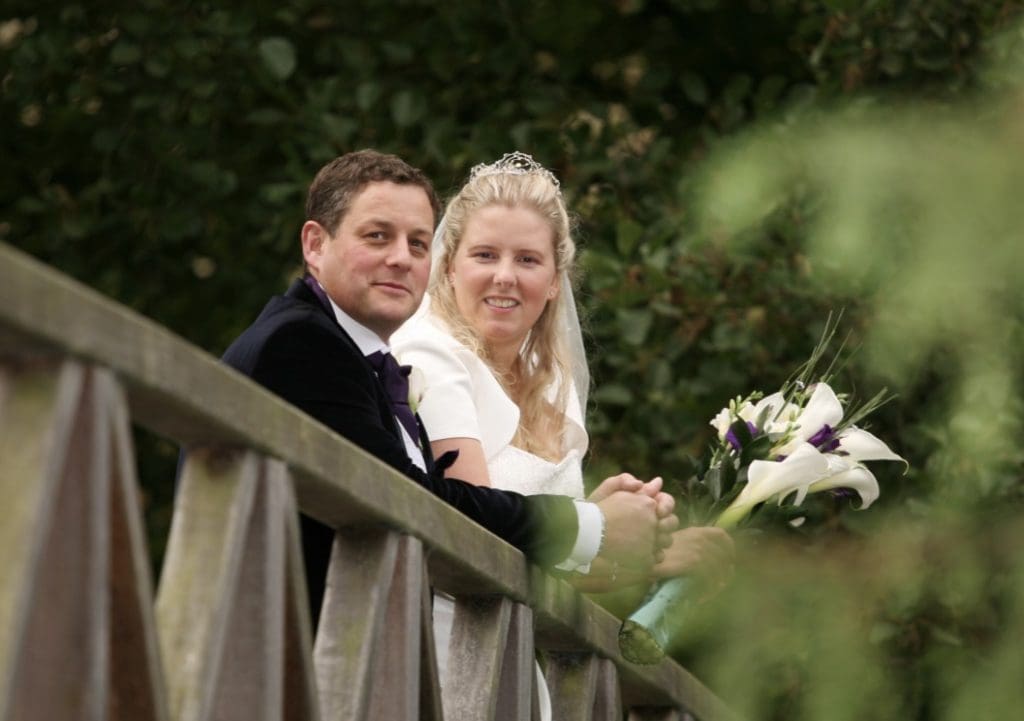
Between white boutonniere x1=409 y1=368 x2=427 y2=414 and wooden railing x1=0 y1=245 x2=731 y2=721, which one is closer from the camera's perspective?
wooden railing x1=0 y1=245 x2=731 y2=721

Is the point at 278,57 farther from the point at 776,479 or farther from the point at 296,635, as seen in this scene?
the point at 296,635

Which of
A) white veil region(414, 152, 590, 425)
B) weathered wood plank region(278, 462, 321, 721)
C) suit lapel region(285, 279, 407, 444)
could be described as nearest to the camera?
weathered wood plank region(278, 462, 321, 721)

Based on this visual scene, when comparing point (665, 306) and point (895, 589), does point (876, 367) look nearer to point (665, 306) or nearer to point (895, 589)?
point (895, 589)

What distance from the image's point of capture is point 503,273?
3859mm

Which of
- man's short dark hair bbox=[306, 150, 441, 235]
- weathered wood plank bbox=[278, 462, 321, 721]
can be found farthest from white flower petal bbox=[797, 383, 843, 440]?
weathered wood plank bbox=[278, 462, 321, 721]

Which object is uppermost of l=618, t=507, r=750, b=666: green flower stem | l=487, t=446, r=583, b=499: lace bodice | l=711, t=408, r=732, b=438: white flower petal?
l=711, t=408, r=732, b=438: white flower petal

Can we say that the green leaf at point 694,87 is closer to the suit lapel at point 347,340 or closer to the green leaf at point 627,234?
the green leaf at point 627,234

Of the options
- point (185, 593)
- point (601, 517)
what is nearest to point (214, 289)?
point (601, 517)

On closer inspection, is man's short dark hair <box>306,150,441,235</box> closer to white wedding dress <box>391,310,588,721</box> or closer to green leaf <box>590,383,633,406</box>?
white wedding dress <box>391,310,588,721</box>

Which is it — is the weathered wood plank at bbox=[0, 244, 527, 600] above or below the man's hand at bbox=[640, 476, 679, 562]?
below

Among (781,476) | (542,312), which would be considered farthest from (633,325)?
(781,476)

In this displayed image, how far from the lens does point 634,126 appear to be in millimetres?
7195

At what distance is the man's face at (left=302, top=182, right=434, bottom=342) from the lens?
3059mm

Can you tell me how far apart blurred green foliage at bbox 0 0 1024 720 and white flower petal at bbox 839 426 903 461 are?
759 millimetres
